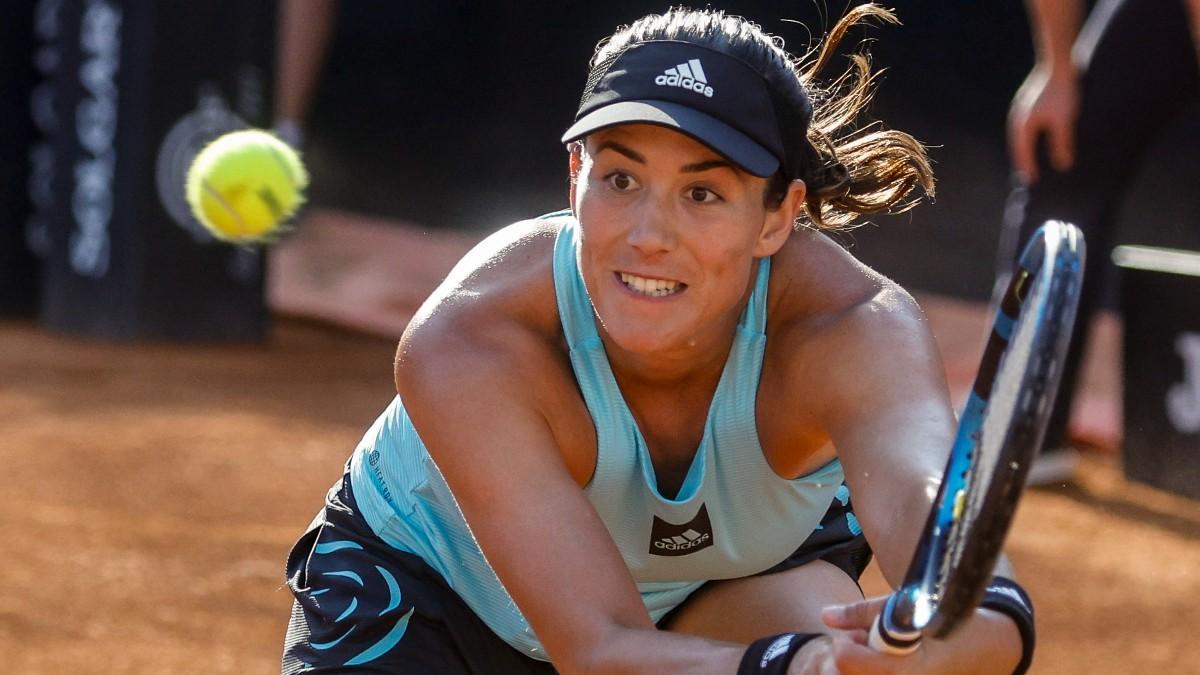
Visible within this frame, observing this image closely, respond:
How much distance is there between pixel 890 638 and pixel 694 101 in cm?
65

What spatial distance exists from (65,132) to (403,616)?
4637mm

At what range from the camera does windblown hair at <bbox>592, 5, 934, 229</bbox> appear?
6.43 ft

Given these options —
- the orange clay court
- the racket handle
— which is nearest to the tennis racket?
the racket handle

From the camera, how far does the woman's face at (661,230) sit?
1.89 meters

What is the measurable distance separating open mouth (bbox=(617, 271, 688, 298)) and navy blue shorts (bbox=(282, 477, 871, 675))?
1.75 feet

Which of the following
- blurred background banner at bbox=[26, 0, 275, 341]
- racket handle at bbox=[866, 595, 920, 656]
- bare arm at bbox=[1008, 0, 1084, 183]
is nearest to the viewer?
racket handle at bbox=[866, 595, 920, 656]

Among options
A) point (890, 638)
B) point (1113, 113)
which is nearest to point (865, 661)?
point (890, 638)

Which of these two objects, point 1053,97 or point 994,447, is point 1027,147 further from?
point 994,447

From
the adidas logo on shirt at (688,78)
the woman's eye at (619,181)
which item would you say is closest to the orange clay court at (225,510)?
the woman's eye at (619,181)

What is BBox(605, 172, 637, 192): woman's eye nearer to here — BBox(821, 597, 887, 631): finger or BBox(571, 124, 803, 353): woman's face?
BBox(571, 124, 803, 353): woman's face

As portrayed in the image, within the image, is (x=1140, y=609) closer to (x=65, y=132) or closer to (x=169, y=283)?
(x=169, y=283)

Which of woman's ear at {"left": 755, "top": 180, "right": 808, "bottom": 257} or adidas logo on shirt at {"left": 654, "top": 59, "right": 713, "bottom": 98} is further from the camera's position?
woman's ear at {"left": 755, "top": 180, "right": 808, "bottom": 257}

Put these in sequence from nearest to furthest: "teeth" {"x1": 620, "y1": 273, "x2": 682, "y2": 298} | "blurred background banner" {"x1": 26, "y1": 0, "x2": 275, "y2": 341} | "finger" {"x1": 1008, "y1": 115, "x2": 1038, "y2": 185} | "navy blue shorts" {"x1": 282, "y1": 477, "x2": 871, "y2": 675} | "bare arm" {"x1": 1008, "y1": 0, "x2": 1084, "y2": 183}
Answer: "teeth" {"x1": 620, "y1": 273, "x2": 682, "y2": 298}, "navy blue shorts" {"x1": 282, "y1": 477, "x2": 871, "y2": 675}, "bare arm" {"x1": 1008, "y1": 0, "x2": 1084, "y2": 183}, "finger" {"x1": 1008, "y1": 115, "x2": 1038, "y2": 185}, "blurred background banner" {"x1": 26, "y1": 0, "x2": 275, "y2": 341}

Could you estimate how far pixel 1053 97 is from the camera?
446 cm
